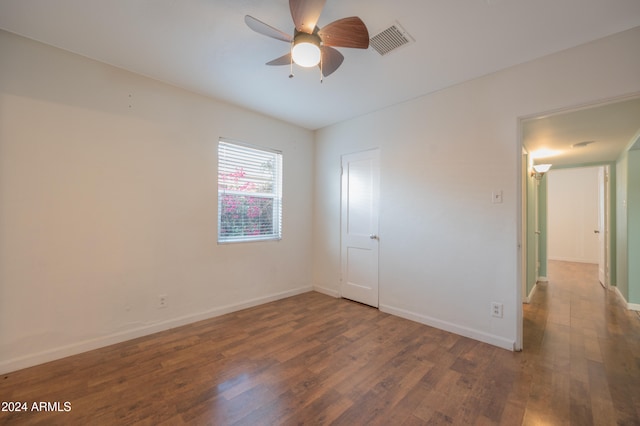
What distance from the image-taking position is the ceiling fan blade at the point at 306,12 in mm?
1546

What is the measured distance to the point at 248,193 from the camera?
12.1 feet

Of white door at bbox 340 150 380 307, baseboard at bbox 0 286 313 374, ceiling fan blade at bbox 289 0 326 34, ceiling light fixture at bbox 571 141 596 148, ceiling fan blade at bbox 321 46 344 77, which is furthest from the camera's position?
ceiling light fixture at bbox 571 141 596 148

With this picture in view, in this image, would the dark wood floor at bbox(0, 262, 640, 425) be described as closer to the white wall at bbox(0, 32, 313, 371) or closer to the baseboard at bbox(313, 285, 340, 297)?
the white wall at bbox(0, 32, 313, 371)

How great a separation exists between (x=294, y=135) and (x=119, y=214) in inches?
104

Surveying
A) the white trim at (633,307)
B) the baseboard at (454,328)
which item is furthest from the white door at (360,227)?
the white trim at (633,307)

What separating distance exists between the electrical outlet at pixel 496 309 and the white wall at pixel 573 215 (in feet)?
21.4

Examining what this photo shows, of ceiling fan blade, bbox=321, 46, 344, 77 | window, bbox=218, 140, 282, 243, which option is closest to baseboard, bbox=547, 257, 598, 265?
window, bbox=218, 140, 282, 243

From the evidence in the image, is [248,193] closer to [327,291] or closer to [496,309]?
[327,291]

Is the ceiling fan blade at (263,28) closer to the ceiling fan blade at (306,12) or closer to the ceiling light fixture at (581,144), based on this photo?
the ceiling fan blade at (306,12)

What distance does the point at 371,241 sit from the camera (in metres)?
3.73

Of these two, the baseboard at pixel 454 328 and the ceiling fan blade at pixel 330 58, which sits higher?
the ceiling fan blade at pixel 330 58

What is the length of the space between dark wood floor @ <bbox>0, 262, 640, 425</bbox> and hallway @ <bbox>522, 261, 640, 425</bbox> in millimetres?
11

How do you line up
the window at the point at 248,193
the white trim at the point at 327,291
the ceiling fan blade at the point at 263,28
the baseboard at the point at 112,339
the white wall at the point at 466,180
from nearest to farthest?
the ceiling fan blade at the point at 263,28 < the baseboard at the point at 112,339 < the white wall at the point at 466,180 < the window at the point at 248,193 < the white trim at the point at 327,291

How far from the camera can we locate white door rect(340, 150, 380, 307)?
12.1ft
